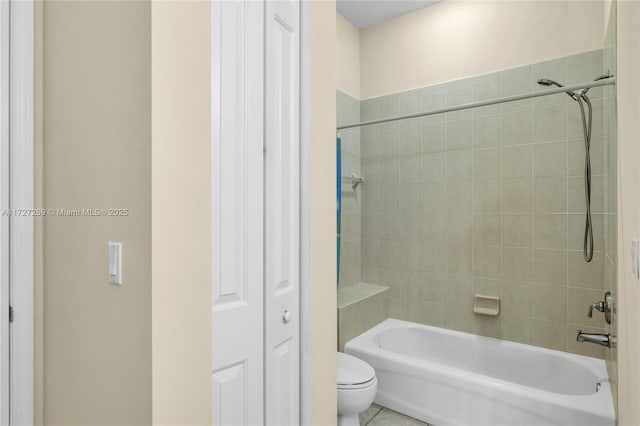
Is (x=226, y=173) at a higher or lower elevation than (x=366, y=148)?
lower

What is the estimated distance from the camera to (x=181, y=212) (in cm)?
87

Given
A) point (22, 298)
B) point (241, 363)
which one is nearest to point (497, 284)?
point (241, 363)

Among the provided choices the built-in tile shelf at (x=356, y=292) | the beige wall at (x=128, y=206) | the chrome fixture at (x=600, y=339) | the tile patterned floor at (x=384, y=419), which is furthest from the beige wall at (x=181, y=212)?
the chrome fixture at (x=600, y=339)

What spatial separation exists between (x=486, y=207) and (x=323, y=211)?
1568mm

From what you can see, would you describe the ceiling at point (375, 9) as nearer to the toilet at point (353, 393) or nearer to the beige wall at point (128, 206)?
the beige wall at point (128, 206)

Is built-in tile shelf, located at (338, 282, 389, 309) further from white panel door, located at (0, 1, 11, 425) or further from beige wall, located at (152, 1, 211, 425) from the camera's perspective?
white panel door, located at (0, 1, 11, 425)

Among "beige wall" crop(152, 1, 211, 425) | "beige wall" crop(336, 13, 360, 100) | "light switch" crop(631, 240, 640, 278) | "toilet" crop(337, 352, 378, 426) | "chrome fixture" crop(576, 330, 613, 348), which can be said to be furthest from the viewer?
"beige wall" crop(336, 13, 360, 100)

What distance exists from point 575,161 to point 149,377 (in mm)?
2430

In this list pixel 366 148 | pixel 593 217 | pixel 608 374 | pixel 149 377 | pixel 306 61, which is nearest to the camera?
pixel 149 377

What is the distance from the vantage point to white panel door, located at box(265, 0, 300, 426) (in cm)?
120

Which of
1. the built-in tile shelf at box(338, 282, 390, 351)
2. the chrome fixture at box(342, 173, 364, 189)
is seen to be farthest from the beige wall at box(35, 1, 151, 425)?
the chrome fixture at box(342, 173, 364, 189)

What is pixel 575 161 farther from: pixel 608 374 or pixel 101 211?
pixel 101 211

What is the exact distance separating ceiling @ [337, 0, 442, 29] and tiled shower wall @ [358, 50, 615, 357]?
612mm

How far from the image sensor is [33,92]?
1.15m
